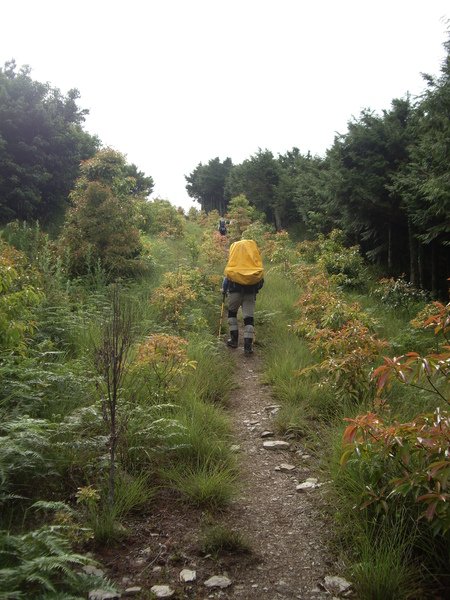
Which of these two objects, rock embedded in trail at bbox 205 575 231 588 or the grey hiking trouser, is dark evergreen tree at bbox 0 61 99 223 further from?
rock embedded in trail at bbox 205 575 231 588

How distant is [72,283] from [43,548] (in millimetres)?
6728

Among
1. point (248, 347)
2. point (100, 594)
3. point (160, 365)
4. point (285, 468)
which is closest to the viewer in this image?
point (100, 594)

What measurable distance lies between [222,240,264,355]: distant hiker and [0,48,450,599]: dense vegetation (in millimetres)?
371

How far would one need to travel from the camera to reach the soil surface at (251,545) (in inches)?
101

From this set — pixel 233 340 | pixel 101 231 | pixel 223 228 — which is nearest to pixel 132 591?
pixel 233 340

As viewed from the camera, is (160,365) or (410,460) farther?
(160,365)

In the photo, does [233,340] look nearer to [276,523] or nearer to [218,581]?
[276,523]

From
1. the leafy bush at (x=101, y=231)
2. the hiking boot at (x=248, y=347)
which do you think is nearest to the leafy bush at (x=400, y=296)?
the hiking boot at (x=248, y=347)

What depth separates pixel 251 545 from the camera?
291cm

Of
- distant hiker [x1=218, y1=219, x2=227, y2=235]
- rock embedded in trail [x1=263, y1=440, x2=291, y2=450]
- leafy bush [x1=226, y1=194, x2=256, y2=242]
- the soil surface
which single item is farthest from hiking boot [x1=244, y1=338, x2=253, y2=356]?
distant hiker [x1=218, y1=219, x2=227, y2=235]

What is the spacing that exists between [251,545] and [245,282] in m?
4.93

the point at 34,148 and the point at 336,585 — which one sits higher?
the point at 34,148

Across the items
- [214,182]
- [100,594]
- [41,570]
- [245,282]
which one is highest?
[214,182]

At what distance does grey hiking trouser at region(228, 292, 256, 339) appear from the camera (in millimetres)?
7535
